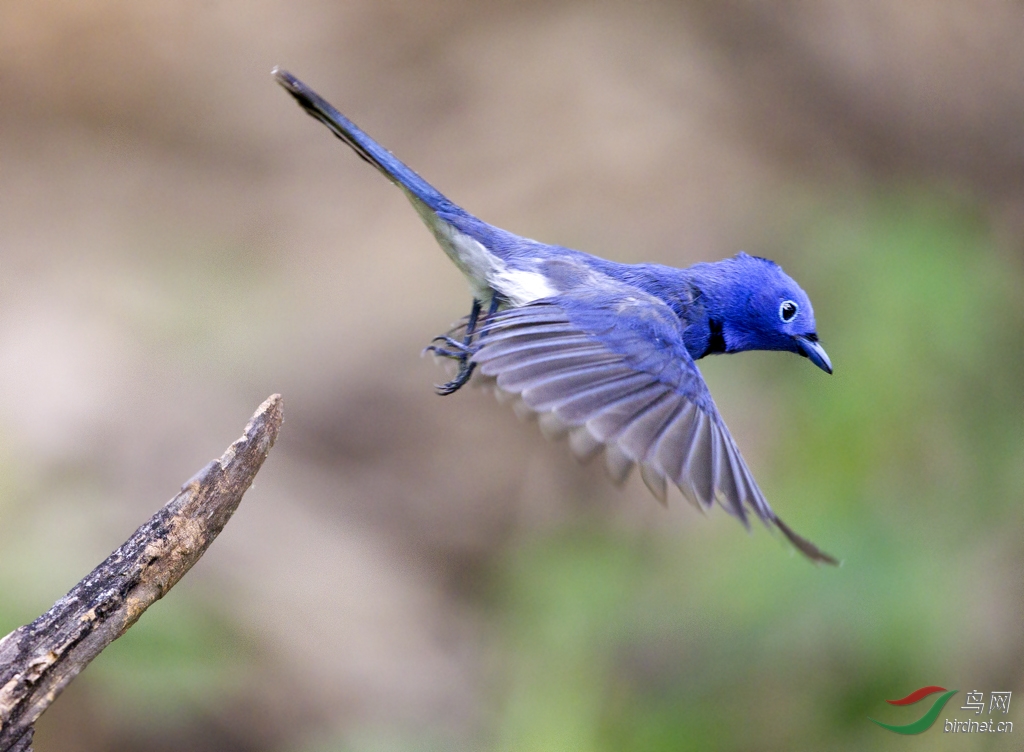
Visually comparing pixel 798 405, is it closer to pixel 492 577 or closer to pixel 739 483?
pixel 492 577

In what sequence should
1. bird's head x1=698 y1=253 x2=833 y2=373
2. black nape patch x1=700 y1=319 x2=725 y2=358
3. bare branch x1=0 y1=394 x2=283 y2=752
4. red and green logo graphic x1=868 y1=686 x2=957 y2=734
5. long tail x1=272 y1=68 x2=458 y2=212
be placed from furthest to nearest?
red and green logo graphic x1=868 y1=686 x2=957 y2=734 < black nape patch x1=700 y1=319 x2=725 y2=358 < bird's head x1=698 y1=253 x2=833 y2=373 < long tail x1=272 y1=68 x2=458 y2=212 < bare branch x1=0 y1=394 x2=283 y2=752

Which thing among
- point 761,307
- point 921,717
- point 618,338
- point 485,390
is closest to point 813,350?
point 761,307

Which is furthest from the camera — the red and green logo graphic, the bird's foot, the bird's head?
the red and green logo graphic

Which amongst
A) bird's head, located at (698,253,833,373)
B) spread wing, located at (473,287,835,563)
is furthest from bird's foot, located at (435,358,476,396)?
bird's head, located at (698,253,833,373)

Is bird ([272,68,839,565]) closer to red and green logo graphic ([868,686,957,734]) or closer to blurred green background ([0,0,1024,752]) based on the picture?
blurred green background ([0,0,1024,752])

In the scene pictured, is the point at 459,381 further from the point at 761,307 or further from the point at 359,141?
the point at 761,307

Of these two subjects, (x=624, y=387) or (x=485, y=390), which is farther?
(x=485, y=390)

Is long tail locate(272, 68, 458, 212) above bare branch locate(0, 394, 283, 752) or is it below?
above

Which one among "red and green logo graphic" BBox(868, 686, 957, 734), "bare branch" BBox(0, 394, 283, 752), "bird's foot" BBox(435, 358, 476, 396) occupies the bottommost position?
"bare branch" BBox(0, 394, 283, 752)
